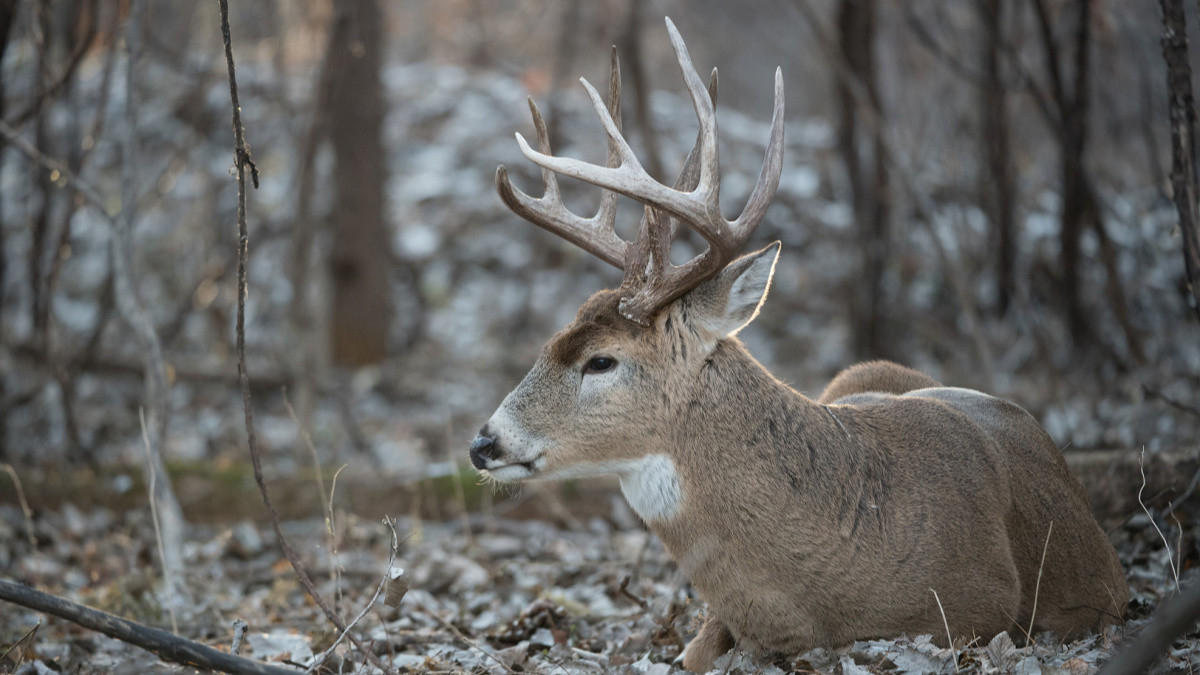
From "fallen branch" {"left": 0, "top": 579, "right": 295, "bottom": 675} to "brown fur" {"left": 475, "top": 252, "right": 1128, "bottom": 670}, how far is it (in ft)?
Result: 4.59

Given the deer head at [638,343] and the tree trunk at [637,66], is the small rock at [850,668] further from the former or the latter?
the tree trunk at [637,66]

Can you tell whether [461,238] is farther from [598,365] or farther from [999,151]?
[598,365]

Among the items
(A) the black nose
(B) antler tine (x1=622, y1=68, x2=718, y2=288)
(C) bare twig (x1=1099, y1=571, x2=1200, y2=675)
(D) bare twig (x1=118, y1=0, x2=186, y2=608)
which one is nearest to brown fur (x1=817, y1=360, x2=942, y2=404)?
(B) antler tine (x1=622, y1=68, x2=718, y2=288)

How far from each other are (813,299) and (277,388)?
23.4 feet

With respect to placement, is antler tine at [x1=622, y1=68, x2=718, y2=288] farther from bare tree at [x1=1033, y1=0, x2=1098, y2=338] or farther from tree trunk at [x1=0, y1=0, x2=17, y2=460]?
bare tree at [x1=1033, y1=0, x2=1098, y2=338]

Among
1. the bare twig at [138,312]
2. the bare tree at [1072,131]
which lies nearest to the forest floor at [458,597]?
the bare twig at [138,312]

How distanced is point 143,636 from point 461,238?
1277 centimetres

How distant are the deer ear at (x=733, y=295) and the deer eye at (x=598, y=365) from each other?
349mm

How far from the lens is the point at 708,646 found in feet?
12.2

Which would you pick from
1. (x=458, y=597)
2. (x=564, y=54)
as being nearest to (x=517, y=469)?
(x=458, y=597)

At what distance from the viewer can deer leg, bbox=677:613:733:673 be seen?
371 cm

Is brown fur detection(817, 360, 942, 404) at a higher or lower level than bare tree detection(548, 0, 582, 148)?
lower

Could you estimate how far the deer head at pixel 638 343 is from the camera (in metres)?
3.65

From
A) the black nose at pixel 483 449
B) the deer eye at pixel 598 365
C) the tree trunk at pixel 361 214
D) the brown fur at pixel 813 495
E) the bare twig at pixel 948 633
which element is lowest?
the bare twig at pixel 948 633
